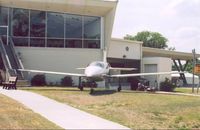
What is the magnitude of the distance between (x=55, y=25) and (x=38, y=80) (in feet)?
19.5

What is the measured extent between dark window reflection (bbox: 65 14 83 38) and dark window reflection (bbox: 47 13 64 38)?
511 millimetres

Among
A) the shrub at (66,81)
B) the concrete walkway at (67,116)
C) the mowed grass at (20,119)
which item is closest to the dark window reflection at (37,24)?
the shrub at (66,81)

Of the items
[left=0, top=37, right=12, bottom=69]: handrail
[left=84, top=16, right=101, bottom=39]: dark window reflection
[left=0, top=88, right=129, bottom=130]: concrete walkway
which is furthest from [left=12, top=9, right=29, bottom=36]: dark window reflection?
[left=0, top=88, right=129, bottom=130]: concrete walkway

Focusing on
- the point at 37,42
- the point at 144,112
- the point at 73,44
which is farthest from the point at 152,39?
the point at 144,112

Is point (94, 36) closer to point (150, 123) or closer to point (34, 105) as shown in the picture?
point (34, 105)

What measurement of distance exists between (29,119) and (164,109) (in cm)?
738

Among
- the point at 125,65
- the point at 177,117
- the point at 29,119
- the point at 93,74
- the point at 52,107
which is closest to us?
the point at 29,119

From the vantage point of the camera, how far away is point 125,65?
53281mm

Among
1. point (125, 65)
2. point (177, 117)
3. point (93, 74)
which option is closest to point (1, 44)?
point (93, 74)

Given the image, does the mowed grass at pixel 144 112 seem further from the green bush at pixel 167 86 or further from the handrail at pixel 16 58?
the green bush at pixel 167 86

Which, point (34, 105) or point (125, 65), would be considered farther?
point (125, 65)

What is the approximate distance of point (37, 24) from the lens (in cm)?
4222

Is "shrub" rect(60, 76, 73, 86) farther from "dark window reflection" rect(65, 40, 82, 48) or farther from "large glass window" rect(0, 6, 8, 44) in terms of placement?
"large glass window" rect(0, 6, 8, 44)

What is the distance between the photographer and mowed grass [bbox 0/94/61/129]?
1391 centimetres
